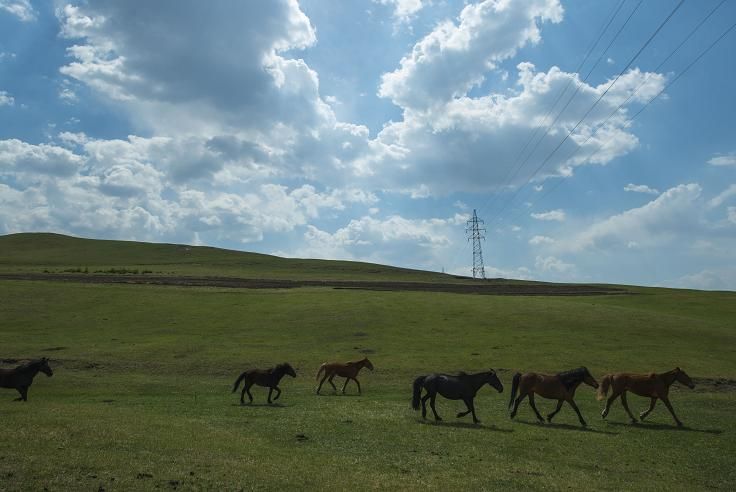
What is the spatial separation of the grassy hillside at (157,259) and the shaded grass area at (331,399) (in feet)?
170

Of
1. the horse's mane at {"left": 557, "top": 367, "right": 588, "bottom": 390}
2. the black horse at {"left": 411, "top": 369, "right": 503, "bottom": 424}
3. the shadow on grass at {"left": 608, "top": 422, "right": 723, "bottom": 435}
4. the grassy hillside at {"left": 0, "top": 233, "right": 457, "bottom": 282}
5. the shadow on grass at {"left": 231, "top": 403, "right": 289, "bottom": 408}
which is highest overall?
the grassy hillside at {"left": 0, "top": 233, "right": 457, "bottom": 282}

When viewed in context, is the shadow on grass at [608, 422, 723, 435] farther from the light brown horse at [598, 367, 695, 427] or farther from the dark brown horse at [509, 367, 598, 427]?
the dark brown horse at [509, 367, 598, 427]

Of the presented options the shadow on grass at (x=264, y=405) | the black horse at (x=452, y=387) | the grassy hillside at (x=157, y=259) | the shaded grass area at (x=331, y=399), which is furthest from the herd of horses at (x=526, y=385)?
the grassy hillside at (x=157, y=259)

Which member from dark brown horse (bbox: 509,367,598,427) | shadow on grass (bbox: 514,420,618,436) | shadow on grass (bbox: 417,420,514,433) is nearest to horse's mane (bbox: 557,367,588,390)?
dark brown horse (bbox: 509,367,598,427)

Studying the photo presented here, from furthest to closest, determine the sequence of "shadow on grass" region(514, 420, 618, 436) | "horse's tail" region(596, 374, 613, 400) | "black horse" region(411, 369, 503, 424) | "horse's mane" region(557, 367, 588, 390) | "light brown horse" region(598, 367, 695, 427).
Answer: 1. "horse's tail" region(596, 374, 613, 400)
2. "light brown horse" region(598, 367, 695, 427)
3. "horse's mane" region(557, 367, 588, 390)
4. "black horse" region(411, 369, 503, 424)
5. "shadow on grass" region(514, 420, 618, 436)

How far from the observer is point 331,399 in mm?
24391

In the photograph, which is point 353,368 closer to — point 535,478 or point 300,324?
point 535,478

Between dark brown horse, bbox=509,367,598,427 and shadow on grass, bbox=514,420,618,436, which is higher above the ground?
dark brown horse, bbox=509,367,598,427

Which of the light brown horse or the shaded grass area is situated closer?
the shaded grass area

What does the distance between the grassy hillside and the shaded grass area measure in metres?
51.7

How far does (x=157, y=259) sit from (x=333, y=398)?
384ft

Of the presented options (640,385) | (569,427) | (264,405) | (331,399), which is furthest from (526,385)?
(264,405)

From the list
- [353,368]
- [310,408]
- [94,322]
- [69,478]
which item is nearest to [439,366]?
[353,368]

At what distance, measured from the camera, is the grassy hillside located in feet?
366
